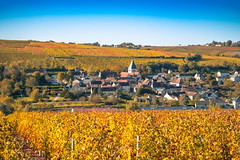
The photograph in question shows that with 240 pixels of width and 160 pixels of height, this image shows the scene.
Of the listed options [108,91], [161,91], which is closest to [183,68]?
[161,91]

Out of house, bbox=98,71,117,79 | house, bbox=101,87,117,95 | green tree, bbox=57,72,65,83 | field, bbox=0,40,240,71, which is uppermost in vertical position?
field, bbox=0,40,240,71

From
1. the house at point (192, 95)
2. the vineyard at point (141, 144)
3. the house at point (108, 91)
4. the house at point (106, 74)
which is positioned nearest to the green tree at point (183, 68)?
the house at point (106, 74)

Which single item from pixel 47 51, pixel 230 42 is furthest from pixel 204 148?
pixel 230 42

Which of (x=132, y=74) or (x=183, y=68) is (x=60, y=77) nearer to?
(x=132, y=74)

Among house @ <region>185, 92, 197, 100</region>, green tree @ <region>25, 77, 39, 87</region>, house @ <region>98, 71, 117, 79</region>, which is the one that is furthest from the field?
house @ <region>185, 92, 197, 100</region>

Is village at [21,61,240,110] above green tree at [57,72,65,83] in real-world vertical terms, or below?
below

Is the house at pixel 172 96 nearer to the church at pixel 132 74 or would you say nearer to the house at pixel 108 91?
the house at pixel 108 91

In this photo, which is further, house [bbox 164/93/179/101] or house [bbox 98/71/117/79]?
house [bbox 98/71/117/79]

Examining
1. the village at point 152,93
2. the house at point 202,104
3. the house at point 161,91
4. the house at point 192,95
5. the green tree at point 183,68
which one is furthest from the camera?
the green tree at point 183,68

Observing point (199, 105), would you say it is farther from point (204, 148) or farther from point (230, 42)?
point (230, 42)

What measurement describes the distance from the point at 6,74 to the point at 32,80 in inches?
328

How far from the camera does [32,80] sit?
52.1 m

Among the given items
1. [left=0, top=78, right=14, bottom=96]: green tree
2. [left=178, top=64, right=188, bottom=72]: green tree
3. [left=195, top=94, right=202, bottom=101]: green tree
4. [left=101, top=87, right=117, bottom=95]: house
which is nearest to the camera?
[left=0, top=78, right=14, bottom=96]: green tree

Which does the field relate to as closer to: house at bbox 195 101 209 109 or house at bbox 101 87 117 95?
house at bbox 101 87 117 95
